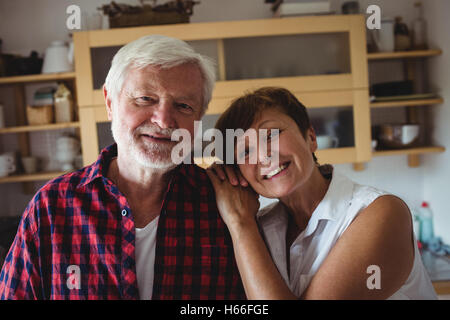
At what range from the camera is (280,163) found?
0.83 m

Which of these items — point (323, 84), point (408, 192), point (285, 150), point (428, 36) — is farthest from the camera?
point (408, 192)

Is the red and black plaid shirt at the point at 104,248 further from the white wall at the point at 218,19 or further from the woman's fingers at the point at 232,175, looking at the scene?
the white wall at the point at 218,19

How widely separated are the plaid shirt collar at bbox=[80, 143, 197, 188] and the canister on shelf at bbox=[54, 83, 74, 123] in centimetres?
118

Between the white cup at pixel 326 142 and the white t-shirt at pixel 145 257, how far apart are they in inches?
53.7

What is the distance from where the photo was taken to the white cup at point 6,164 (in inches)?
79.8

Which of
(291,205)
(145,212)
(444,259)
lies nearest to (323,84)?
(444,259)

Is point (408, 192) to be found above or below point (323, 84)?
below

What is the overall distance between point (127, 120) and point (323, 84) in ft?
4.53

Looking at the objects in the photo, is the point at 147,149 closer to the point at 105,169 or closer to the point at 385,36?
the point at 105,169

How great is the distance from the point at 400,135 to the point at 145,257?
1.71m

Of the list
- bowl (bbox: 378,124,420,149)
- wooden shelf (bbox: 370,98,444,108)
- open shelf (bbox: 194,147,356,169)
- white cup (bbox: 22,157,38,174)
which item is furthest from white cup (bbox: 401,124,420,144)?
white cup (bbox: 22,157,38,174)

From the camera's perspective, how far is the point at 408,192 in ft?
7.81

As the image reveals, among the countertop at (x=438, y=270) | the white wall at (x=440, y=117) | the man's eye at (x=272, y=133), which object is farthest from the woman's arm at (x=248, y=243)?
the white wall at (x=440, y=117)
